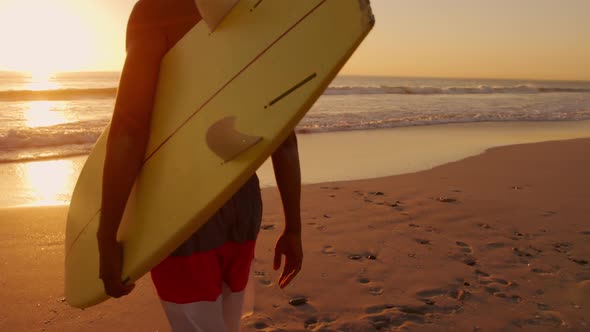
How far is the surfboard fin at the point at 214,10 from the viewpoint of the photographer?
113 centimetres

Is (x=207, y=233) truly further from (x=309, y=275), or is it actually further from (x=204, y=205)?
(x=309, y=275)

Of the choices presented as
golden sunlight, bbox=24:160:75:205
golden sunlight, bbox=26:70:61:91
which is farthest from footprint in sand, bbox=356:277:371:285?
golden sunlight, bbox=26:70:61:91

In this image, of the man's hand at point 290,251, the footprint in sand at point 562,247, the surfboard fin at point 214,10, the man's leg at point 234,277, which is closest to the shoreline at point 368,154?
the footprint in sand at point 562,247

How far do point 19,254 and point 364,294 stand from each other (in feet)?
8.82

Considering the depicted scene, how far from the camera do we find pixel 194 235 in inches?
46.6

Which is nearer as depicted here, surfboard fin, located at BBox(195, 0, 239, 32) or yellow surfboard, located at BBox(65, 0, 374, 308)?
yellow surfboard, located at BBox(65, 0, 374, 308)

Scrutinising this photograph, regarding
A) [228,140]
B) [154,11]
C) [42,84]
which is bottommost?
[42,84]

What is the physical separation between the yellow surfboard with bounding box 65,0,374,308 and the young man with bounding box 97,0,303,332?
5cm

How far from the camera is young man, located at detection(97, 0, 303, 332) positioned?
1.07m

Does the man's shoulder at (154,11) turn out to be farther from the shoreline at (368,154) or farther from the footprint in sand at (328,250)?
the shoreline at (368,154)

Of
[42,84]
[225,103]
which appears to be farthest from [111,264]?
[42,84]

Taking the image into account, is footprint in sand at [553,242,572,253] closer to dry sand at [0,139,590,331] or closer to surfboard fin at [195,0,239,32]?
dry sand at [0,139,590,331]

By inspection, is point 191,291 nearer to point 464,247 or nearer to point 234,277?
point 234,277

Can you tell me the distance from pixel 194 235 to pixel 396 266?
2658 mm
